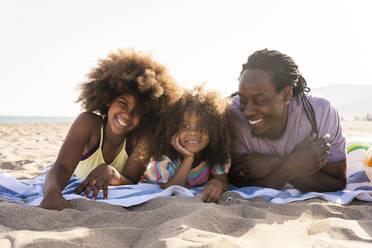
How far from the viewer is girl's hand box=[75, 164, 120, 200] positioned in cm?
272

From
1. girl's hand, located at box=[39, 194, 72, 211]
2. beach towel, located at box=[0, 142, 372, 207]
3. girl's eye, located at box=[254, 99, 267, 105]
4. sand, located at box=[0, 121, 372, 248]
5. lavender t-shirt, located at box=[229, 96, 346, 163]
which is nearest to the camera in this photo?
sand, located at box=[0, 121, 372, 248]

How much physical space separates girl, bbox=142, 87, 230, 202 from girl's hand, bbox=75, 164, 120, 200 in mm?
547

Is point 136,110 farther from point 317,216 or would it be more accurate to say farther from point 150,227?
point 317,216

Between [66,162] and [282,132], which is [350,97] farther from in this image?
[66,162]

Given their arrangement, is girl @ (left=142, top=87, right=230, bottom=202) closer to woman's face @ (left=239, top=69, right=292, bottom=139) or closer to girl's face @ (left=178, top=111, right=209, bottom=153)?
girl's face @ (left=178, top=111, right=209, bottom=153)

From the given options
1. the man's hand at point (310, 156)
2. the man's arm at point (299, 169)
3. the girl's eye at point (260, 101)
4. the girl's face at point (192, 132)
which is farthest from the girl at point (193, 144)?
the man's hand at point (310, 156)

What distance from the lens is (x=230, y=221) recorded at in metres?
2.07

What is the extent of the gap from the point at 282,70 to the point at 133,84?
4.47ft

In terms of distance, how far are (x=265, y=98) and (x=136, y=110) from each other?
1162mm

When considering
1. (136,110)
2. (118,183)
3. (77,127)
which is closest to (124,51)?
(136,110)

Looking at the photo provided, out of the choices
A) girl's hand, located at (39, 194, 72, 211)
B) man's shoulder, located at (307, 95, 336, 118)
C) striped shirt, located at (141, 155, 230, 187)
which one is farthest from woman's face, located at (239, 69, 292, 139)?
girl's hand, located at (39, 194, 72, 211)

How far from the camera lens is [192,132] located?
9.94ft

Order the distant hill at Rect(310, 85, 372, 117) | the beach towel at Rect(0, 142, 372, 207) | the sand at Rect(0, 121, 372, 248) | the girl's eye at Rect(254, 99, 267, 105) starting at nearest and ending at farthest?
the sand at Rect(0, 121, 372, 248), the beach towel at Rect(0, 142, 372, 207), the girl's eye at Rect(254, 99, 267, 105), the distant hill at Rect(310, 85, 372, 117)

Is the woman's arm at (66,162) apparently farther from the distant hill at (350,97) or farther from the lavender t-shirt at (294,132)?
the distant hill at (350,97)
